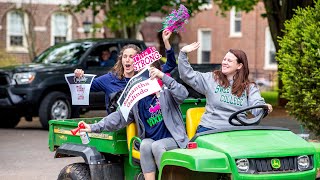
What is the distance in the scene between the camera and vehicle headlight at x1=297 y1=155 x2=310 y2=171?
6.26 metres

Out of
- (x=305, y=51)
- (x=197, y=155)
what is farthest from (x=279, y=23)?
(x=197, y=155)

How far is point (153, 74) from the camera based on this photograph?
6750 millimetres

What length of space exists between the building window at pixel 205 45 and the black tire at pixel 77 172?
124ft

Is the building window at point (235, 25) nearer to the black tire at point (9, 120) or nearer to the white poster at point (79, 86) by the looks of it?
the black tire at point (9, 120)

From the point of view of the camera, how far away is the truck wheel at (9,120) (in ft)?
57.1

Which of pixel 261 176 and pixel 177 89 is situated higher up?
pixel 177 89

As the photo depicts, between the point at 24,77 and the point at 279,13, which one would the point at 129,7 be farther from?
the point at 24,77

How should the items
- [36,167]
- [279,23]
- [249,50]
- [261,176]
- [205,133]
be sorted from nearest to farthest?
[261,176], [205,133], [36,167], [279,23], [249,50]

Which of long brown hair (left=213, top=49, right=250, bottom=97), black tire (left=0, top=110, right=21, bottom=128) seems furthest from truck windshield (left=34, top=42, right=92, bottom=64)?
long brown hair (left=213, top=49, right=250, bottom=97)

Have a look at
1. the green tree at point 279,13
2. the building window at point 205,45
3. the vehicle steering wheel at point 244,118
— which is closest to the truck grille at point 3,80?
the green tree at point 279,13

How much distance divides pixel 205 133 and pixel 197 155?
1.54 feet

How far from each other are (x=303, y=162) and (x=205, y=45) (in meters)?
39.6

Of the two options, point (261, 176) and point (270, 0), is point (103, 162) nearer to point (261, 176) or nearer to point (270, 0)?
point (261, 176)

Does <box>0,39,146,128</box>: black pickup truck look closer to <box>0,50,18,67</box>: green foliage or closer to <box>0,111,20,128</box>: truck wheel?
<box>0,111,20,128</box>: truck wheel
